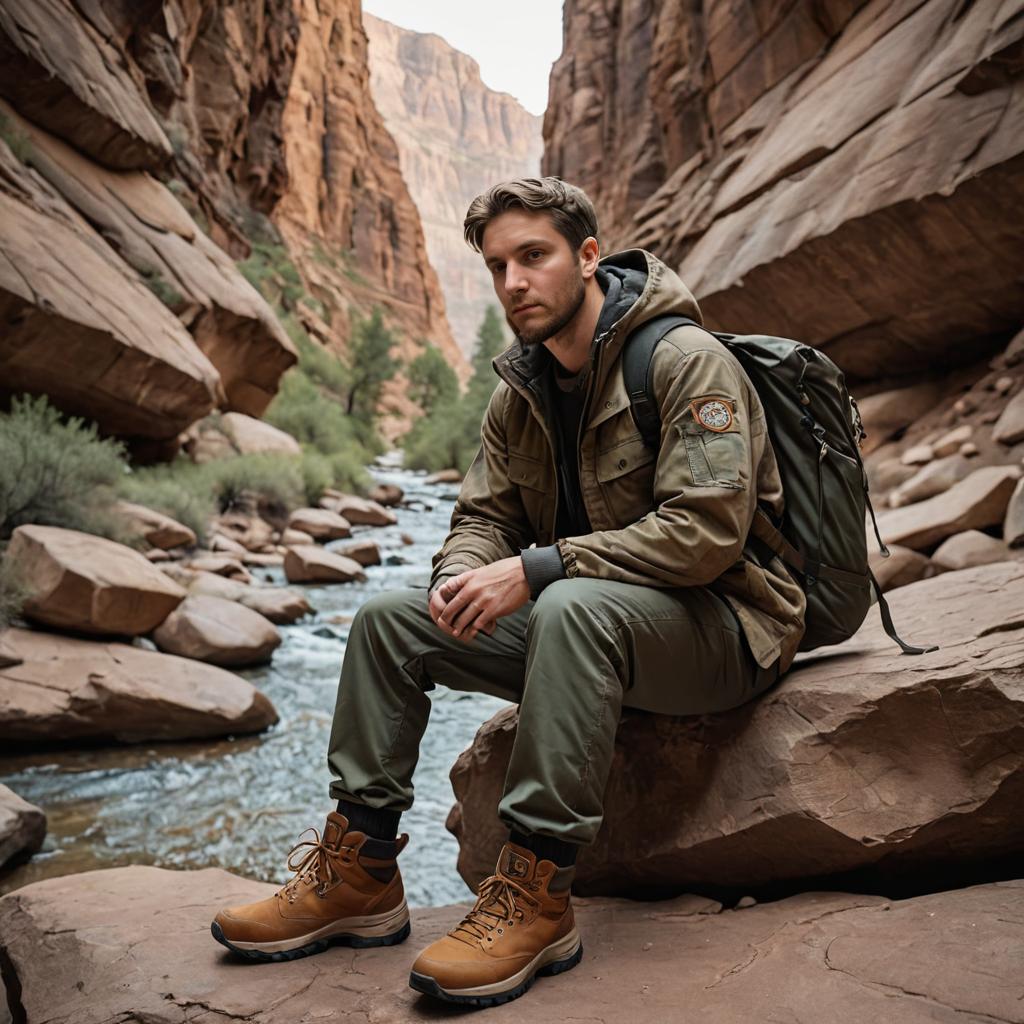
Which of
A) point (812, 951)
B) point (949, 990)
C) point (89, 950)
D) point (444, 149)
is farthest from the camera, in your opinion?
point (444, 149)

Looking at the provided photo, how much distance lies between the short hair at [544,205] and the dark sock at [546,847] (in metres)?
1.47

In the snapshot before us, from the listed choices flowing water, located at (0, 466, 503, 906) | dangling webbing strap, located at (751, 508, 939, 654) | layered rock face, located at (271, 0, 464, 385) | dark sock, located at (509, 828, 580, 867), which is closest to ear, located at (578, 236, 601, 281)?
dangling webbing strap, located at (751, 508, 939, 654)

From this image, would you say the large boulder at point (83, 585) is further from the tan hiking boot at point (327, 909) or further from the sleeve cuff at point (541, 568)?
the sleeve cuff at point (541, 568)

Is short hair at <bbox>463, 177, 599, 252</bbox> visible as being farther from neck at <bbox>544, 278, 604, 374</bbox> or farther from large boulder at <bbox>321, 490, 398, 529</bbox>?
large boulder at <bbox>321, 490, 398, 529</bbox>

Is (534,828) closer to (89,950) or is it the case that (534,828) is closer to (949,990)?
(949,990)

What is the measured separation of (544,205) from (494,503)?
0.84 m

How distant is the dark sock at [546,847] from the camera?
1.67m

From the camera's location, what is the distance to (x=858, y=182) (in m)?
6.86

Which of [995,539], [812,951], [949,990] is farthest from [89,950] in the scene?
[995,539]

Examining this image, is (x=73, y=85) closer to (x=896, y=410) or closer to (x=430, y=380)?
(x=896, y=410)

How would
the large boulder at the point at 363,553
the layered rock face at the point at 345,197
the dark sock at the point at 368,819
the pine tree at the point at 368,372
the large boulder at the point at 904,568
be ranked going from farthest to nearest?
1. the layered rock face at the point at 345,197
2. the pine tree at the point at 368,372
3. the large boulder at the point at 363,553
4. the large boulder at the point at 904,568
5. the dark sock at the point at 368,819

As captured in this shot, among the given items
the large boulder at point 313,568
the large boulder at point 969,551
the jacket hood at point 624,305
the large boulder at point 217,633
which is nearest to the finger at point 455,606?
the jacket hood at point 624,305

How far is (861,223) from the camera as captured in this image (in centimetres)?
656

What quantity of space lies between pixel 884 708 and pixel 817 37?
11.4 metres
